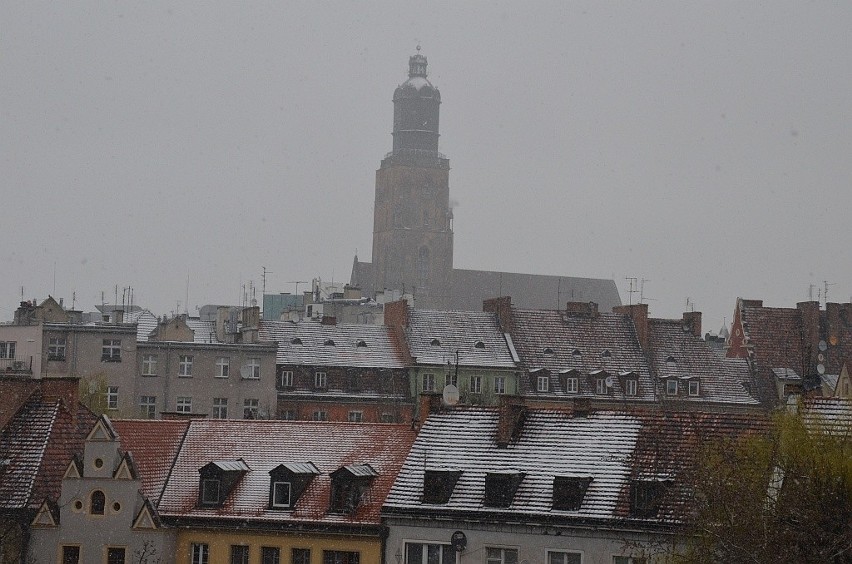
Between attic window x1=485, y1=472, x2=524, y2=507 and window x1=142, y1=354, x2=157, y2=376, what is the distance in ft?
153

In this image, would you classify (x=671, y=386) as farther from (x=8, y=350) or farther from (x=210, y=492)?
(x=210, y=492)

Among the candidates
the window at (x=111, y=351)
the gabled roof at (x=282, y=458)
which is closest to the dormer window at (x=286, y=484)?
the gabled roof at (x=282, y=458)

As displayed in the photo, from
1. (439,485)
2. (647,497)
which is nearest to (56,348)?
(439,485)

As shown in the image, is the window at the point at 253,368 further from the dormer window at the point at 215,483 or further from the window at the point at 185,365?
the dormer window at the point at 215,483

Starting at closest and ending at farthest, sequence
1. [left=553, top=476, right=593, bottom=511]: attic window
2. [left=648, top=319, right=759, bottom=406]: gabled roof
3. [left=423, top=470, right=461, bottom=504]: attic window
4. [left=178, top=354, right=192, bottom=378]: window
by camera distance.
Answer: [left=553, top=476, right=593, bottom=511]: attic window < [left=423, top=470, right=461, bottom=504]: attic window < [left=178, top=354, right=192, bottom=378]: window < [left=648, top=319, right=759, bottom=406]: gabled roof

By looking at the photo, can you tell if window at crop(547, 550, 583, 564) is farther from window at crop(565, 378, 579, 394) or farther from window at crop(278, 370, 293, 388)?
window at crop(565, 378, 579, 394)

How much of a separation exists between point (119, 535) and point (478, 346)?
A: 1939 inches

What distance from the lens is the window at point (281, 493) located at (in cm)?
5184

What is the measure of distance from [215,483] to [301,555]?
3.57 metres

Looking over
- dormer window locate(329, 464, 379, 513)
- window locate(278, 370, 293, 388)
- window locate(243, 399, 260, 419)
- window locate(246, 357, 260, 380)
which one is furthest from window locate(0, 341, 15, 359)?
dormer window locate(329, 464, 379, 513)

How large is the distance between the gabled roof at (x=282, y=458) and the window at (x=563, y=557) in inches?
196

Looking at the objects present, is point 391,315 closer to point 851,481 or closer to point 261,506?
point 261,506

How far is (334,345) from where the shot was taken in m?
97.0

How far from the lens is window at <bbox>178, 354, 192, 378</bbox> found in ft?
310
